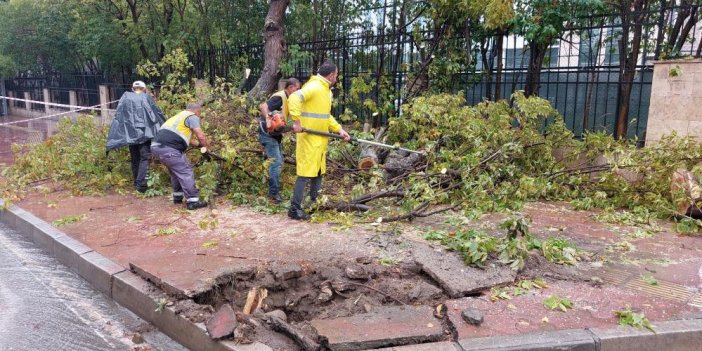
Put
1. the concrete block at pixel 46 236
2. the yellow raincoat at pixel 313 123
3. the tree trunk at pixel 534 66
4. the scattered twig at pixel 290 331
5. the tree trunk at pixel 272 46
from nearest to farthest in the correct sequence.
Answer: the scattered twig at pixel 290 331, the concrete block at pixel 46 236, the yellow raincoat at pixel 313 123, the tree trunk at pixel 534 66, the tree trunk at pixel 272 46

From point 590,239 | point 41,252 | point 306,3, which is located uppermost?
point 306,3

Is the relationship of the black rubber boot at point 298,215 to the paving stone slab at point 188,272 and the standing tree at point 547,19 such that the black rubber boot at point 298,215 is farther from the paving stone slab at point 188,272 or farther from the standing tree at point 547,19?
the standing tree at point 547,19

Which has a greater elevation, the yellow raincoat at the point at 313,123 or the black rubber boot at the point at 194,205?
the yellow raincoat at the point at 313,123

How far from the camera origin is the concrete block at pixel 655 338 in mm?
3638

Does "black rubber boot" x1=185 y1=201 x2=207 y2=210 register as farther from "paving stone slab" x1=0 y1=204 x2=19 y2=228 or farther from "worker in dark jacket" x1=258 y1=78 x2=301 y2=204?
"paving stone slab" x1=0 y1=204 x2=19 y2=228

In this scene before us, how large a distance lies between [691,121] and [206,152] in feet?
21.8

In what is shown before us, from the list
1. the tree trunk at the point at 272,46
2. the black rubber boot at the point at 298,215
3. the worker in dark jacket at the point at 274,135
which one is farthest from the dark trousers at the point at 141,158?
the tree trunk at the point at 272,46

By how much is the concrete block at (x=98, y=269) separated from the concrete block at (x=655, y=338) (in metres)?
4.08

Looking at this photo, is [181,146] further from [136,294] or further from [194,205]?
[136,294]

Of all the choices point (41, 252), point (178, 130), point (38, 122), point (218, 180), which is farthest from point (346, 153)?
point (38, 122)

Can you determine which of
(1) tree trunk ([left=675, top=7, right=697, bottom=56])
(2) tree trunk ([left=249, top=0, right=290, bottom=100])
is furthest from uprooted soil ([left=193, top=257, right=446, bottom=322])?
(2) tree trunk ([left=249, top=0, right=290, bottom=100])

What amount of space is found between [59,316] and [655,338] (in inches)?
181

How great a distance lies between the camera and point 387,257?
512 centimetres

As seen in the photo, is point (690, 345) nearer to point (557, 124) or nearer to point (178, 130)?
point (557, 124)
